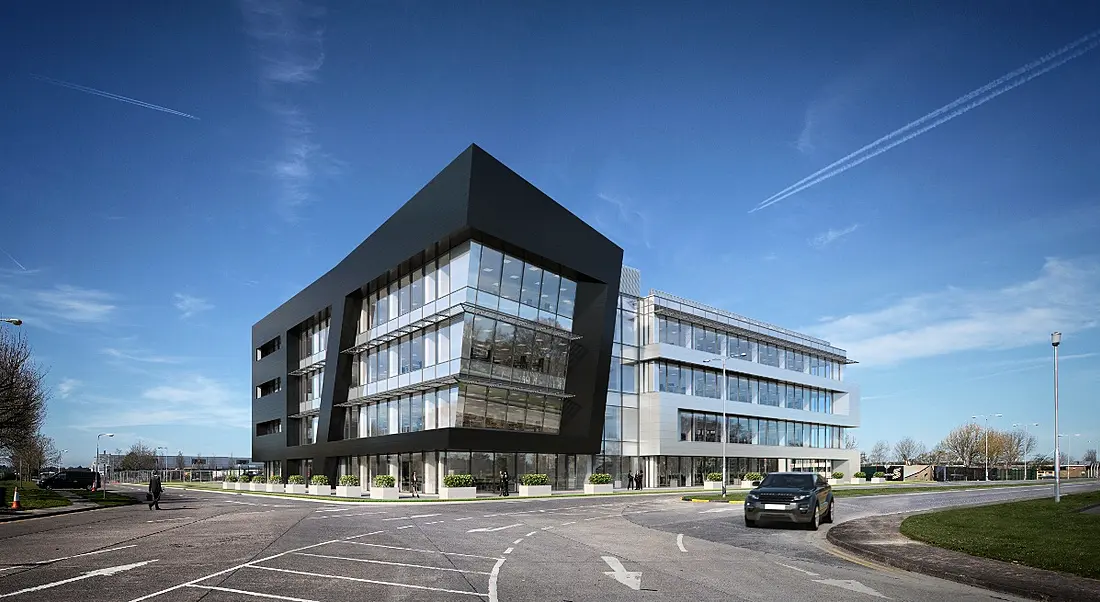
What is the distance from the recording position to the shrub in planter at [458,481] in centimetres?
4522

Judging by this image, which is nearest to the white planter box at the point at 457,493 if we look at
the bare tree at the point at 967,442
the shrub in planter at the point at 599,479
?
the shrub in planter at the point at 599,479

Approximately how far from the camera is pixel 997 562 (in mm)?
14023

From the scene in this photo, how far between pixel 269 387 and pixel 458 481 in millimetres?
44017

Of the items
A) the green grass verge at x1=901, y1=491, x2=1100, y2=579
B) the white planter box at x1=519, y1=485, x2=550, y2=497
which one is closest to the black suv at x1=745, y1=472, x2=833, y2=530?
the green grass verge at x1=901, y1=491, x2=1100, y2=579

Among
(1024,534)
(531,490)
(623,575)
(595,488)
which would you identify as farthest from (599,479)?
(623,575)

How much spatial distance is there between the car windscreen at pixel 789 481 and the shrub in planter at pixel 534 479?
25004mm

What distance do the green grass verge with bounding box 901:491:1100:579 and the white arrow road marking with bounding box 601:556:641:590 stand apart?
6.64 metres

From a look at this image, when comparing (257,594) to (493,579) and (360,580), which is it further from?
(493,579)

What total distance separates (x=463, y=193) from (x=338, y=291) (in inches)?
835

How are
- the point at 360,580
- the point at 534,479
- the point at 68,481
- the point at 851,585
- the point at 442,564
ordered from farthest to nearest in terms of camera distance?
the point at 68,481, the point at 534,479, the point at 442,564, the point at 360,580, the point at 851,585

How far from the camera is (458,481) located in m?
45.4

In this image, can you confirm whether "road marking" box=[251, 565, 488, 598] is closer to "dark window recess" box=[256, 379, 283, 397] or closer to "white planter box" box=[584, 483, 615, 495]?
"white planter box" box=[584, 483, 615, 495]

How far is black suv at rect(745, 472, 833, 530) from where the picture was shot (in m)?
22.2

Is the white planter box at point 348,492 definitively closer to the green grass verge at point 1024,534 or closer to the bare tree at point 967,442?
the green grass verge at point 1024,534
